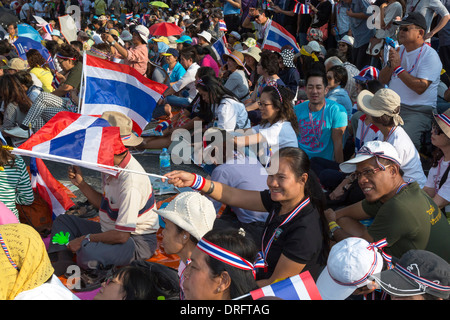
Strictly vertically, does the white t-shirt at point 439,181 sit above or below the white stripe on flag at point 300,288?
below

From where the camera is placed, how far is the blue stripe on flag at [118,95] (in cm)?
570

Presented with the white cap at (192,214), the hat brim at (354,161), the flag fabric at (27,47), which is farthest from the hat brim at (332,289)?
the flag fabric at (27,47)

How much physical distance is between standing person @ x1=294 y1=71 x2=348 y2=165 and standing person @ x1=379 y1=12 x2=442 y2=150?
79cm

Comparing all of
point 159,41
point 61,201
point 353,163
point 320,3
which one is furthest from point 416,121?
point 159,41

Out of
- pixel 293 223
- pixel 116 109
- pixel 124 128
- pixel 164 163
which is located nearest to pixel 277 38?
pixel 164 163

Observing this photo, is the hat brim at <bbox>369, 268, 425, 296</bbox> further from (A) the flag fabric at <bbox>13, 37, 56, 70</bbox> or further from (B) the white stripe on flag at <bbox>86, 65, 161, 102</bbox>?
(A) the flag fabric at <bbox>13, 37, 56, 70</bbox>

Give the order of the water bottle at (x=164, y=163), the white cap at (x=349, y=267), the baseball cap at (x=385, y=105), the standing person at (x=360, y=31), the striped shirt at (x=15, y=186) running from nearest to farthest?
the white cap at (x=349, y=267) → the striped shirt at (x=15, y=186) → the baseball cap at (x=385, y=105) → the water bottle at (x=164, y=163) → the standing person at (x=360, y=31)

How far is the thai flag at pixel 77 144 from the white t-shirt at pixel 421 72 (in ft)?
12.3

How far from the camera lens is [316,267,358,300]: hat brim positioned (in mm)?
2594

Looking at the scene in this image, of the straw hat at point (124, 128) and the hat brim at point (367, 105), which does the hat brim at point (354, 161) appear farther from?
the straw hat at point (124, 128)

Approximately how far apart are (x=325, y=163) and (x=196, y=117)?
8.03ft

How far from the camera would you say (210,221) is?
327cm

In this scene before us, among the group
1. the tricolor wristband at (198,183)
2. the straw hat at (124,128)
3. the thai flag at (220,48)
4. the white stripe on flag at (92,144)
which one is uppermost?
the white stripe on flag at (92,144)

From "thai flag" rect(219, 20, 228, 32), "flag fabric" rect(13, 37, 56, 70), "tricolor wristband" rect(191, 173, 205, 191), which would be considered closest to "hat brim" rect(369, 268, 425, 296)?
"tricolor wristband" rect(191, 173, 205, 191)
